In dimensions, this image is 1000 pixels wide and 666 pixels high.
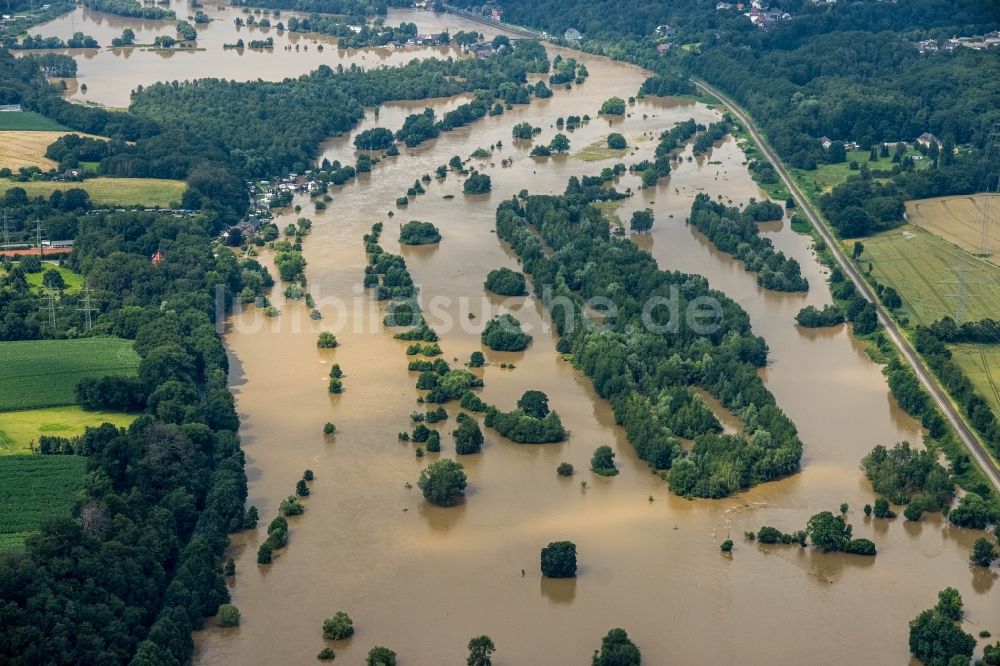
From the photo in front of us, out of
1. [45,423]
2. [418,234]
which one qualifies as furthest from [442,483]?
[418,234]

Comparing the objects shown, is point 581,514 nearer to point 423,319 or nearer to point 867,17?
point 423,319

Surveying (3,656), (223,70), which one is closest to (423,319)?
(3,656)

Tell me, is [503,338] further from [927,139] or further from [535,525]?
[927,139]

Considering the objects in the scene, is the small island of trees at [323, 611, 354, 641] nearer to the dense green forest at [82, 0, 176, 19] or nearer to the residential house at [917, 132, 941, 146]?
the residential house at [917, 132, 941, 146]

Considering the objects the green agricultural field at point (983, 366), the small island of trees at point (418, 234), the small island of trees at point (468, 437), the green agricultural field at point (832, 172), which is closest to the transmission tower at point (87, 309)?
the small island of trees at point (468, 437)

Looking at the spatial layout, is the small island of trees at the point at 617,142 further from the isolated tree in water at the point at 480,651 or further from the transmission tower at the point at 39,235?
the isolated tree in water at the point at 480,651

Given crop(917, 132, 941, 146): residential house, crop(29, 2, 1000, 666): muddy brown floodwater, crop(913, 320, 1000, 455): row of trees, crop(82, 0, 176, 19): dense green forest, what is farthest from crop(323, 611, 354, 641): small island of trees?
crop(82, 0, 176, 19): dense green forest
